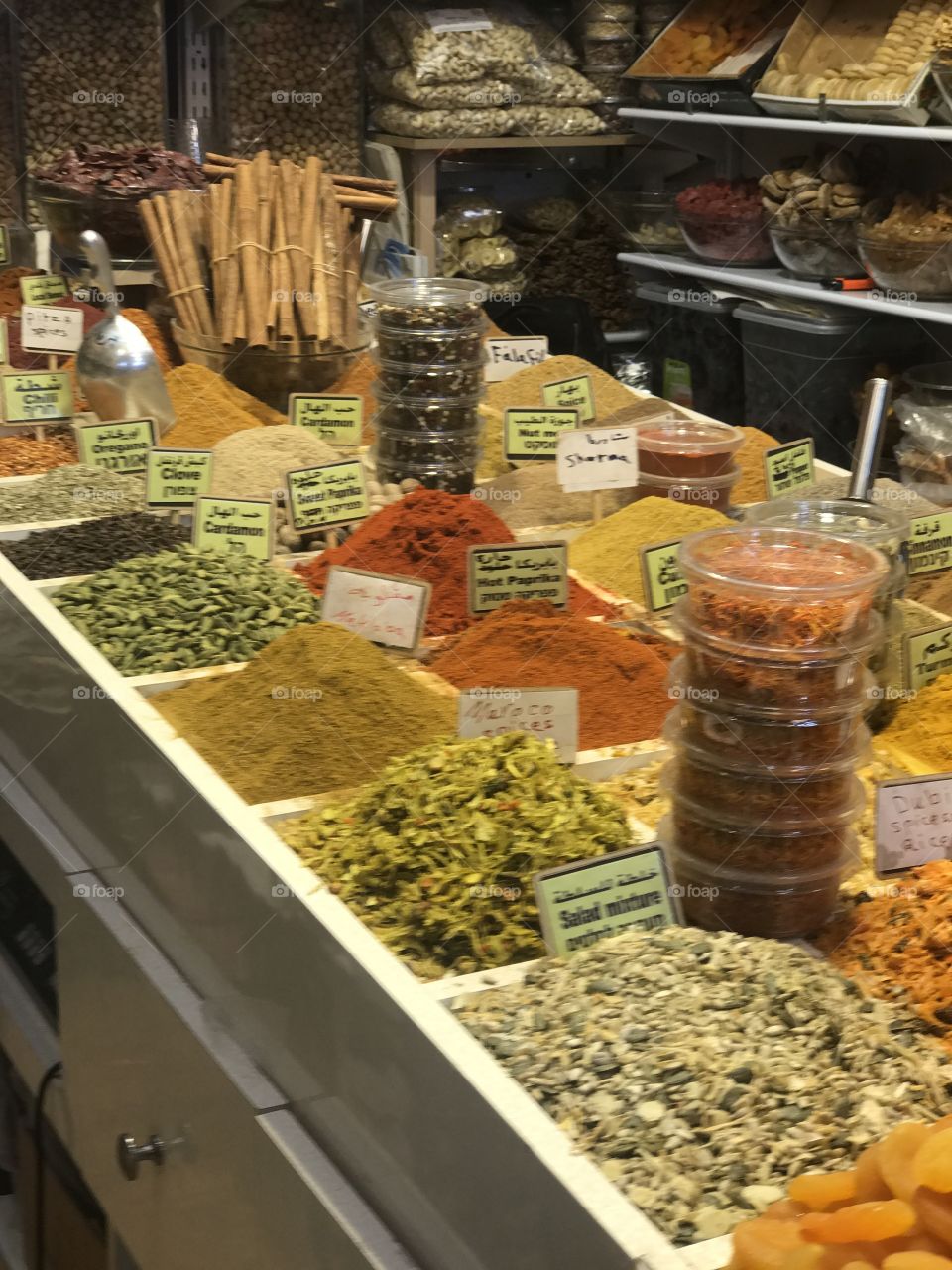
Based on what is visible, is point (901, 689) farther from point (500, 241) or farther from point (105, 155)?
point (500, 241)

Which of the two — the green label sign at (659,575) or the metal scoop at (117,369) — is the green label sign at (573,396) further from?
the green label sign at (659,575)

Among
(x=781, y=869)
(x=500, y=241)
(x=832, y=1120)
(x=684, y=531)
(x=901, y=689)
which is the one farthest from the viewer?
(x=500, y=241)

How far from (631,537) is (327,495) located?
42cm

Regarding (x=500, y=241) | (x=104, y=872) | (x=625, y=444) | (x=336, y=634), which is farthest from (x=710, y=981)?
(x=500, y=241)

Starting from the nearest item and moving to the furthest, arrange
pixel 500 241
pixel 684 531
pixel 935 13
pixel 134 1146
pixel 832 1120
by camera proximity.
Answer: pixel 832 1120
pixel 134 1146
pixel 684 531
pixel 935 13
pixel 500 241

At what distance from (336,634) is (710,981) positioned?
1.99 ft

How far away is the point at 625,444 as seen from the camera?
2.11 meters

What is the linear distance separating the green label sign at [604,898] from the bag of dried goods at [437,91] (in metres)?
3.35

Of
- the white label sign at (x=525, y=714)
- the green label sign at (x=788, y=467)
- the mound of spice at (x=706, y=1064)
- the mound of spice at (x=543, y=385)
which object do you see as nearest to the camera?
the mound of spice at (x=706, y=1064)

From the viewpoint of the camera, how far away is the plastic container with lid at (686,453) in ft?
7.02

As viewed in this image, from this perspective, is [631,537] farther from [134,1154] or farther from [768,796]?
[134,1154]

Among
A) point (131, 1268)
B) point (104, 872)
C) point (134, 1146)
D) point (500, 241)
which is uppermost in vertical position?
point (500, 241)

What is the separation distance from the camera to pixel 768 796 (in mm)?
1161

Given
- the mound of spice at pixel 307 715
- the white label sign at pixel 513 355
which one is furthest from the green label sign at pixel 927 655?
the white label sign at pixel 513 355
